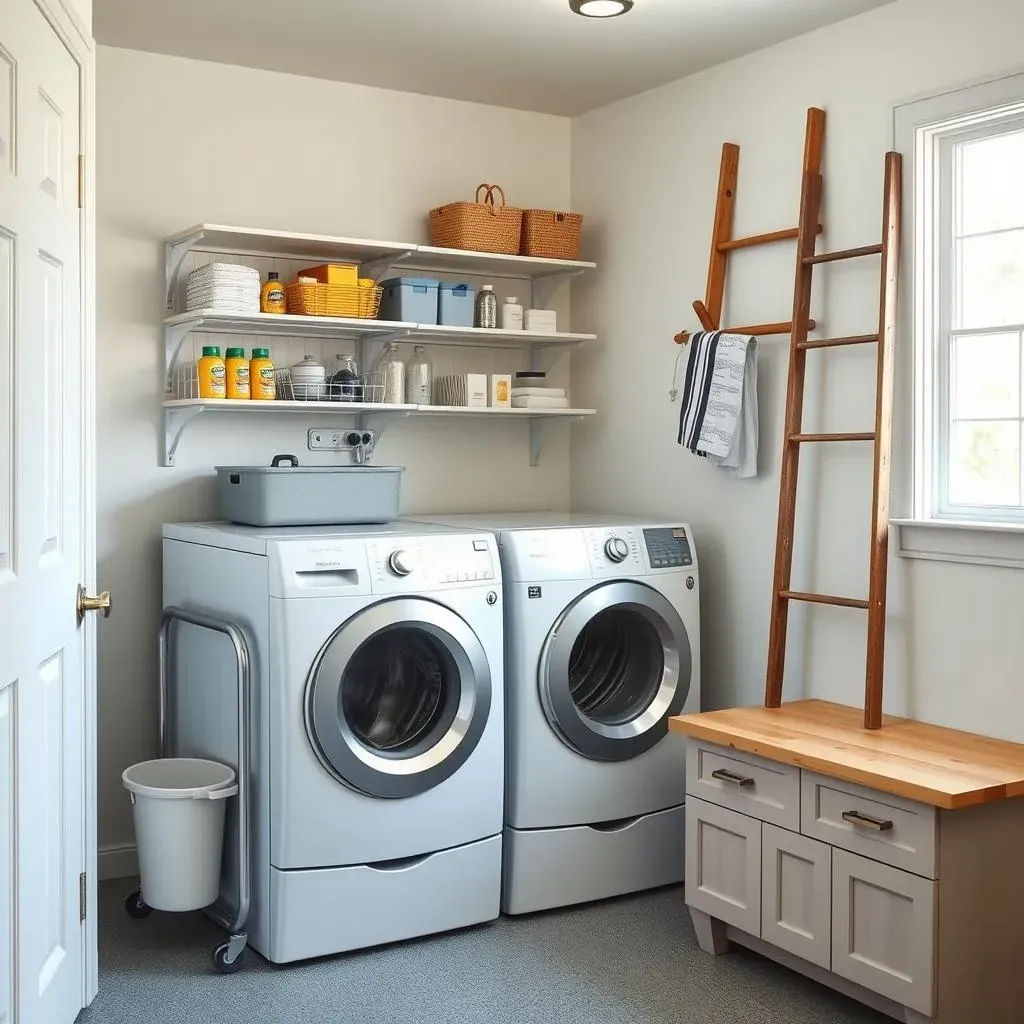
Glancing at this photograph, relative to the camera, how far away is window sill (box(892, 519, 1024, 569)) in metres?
2.80

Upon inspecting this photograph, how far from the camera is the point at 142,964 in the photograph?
2.96 m

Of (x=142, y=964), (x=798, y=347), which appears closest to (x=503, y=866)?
(x=142, y=964)

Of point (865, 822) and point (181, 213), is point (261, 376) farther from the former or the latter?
point (865, 822)

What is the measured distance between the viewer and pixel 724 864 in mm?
2949

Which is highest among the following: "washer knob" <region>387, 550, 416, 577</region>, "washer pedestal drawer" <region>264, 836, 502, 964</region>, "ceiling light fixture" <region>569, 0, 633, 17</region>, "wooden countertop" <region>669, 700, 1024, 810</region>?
"ceiling light fixture" <region>569, 0, 633, 17</region>

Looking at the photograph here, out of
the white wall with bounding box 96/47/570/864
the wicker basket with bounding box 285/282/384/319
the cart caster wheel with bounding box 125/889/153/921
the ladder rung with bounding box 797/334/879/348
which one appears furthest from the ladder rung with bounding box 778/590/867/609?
the cart caster wheel with bounding box 125/889/153/921

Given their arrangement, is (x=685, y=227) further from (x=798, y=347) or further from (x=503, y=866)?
(x=503, y=866)

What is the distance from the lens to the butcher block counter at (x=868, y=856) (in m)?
2.45

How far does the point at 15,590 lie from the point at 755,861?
174 cm

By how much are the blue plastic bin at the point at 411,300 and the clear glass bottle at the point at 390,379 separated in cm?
12

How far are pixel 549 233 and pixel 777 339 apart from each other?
0.86m

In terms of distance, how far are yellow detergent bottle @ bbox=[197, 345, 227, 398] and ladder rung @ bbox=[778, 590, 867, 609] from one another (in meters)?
1.62

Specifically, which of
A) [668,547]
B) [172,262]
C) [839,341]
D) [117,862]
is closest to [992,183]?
[839,341]

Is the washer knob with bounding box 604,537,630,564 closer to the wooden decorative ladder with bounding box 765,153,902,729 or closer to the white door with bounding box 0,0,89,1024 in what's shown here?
the wooden decorative ladder with bounding box 765,153,902,729
